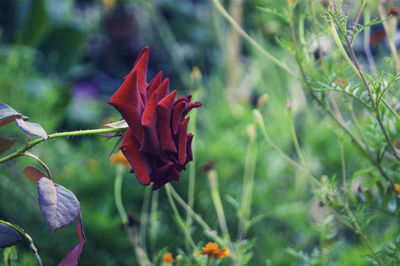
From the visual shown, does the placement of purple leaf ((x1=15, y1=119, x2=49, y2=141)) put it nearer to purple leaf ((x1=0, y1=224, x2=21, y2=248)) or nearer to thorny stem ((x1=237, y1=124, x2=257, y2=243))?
purple leaf ((x1=0, y1=224, x2=21, y2=248))

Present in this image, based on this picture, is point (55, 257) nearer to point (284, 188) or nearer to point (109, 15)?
point (284, 188)

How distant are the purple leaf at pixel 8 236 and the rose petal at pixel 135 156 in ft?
0.35

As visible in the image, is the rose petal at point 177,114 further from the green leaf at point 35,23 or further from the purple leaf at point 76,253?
the green leaf at point 35,23

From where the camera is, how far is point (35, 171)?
0.34 metres

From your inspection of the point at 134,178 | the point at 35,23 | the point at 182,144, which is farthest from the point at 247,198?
the point at 35,23

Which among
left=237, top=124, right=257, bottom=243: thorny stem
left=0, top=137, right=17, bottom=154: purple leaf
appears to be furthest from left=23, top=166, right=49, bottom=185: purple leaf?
left=237, top=124, right=257, bottom=243: thorny stem

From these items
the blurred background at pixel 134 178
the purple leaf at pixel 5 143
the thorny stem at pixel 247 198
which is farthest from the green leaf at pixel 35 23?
the purple leaf at pixel 5 143

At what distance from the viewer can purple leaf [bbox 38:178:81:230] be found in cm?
28

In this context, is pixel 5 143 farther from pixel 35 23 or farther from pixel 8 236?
pixel 35 23

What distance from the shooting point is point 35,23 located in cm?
141

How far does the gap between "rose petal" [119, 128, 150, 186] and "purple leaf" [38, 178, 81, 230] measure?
53 mm

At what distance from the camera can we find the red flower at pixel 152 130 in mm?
292

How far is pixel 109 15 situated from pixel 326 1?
2.25 meters

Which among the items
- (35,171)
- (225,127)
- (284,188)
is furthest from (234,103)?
(35,171)
